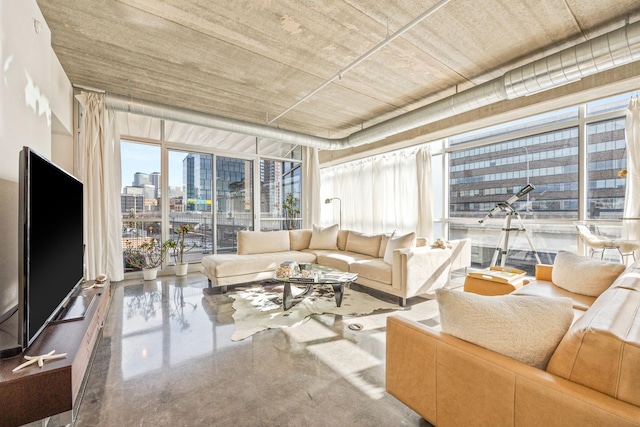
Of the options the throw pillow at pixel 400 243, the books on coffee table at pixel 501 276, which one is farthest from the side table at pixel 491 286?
the throw pillow at pixel 400 243

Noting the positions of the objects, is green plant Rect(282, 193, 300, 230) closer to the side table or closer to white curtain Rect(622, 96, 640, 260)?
the side table

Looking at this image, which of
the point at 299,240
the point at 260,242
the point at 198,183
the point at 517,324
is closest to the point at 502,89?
the point at 517,324

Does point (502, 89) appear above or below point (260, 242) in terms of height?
above

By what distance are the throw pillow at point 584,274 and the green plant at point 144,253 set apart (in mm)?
5382

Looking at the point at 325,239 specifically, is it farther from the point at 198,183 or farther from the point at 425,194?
the point at 198,183

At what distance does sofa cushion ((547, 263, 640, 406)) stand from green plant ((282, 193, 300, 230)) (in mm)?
6295

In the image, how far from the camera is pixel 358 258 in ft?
14.8

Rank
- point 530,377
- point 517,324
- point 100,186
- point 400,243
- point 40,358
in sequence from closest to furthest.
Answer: point 530,377, point 517,324, point 40,358, point 400,243, point 100,186

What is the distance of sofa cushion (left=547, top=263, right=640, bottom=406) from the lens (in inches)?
32.8

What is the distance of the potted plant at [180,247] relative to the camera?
200 inches

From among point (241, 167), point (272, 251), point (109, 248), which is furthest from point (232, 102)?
point (109, 248)

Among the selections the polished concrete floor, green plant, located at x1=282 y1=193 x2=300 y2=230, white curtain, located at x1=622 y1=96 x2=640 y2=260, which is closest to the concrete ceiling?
white curtain, located at x1=622 y1=96 x2=640 y2=260

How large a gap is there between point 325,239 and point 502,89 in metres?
3.49

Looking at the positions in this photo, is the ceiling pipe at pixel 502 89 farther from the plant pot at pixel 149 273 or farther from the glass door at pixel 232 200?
the plant pot at pixel 149 273
